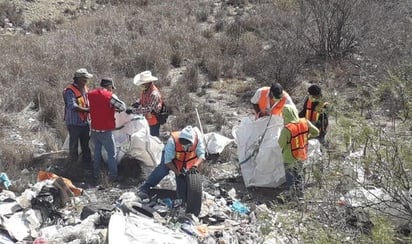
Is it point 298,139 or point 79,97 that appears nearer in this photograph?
point 298,139

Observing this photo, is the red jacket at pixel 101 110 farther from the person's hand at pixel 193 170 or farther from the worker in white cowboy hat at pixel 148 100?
the person's hand at pixel 193 170

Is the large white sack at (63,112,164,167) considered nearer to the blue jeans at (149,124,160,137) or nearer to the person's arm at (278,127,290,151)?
the blue jeans at (149,124,160,137)

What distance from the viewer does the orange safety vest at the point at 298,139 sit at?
8820 millimetres

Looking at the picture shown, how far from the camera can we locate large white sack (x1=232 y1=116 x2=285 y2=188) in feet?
31.0

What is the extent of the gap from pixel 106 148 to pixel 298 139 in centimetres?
271

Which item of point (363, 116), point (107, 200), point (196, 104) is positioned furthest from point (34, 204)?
point (196, 104)

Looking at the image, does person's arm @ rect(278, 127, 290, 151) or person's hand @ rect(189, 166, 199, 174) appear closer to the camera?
person's hand @ rect(189, 166, 199, 174)

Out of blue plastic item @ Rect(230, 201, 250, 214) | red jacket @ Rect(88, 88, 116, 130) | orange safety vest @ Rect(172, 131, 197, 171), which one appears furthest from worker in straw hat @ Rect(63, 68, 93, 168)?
blue plastic item @ Rect(230, 201, 250, 214)

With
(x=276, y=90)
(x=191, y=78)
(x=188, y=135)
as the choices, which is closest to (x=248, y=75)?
(x=191, y=78)

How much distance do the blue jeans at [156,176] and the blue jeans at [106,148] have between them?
0.88m

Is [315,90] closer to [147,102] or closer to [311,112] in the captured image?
[311,112]

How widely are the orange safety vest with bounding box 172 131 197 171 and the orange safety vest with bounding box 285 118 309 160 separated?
130 centimetres

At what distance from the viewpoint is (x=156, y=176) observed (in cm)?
877

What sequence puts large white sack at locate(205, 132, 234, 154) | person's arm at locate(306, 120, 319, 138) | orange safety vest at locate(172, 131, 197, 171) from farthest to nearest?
large white sack at locate(205, 132, 234, 154) < person's arm at locate(306, 120, 319, 138) < orange safety vest at locate(172, 131, 197, 171)
